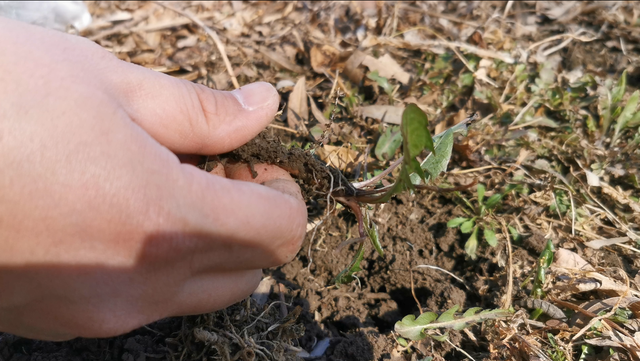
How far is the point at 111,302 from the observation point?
4.31ft

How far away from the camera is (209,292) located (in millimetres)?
1456

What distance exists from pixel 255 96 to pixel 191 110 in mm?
289

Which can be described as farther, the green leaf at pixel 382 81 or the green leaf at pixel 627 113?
the green leaf at pixel 382 81

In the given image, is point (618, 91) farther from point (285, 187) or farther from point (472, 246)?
point (285, 187)

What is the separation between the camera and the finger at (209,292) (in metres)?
1.42

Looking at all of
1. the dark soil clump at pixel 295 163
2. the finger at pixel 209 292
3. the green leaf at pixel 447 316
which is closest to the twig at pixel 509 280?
the green leaf at pixel 447 316

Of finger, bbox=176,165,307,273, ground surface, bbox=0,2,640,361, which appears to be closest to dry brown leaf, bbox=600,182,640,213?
ground surface, bbox=0,2,640,361

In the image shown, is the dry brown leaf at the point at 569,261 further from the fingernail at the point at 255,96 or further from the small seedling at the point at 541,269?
the fingernail at the point at 255,96

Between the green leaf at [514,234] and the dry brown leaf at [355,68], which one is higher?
the dry brown leaf at [355,68]

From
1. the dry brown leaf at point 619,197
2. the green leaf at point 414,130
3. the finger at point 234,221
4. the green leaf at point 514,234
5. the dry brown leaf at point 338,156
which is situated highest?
the green leaf at point 414,130

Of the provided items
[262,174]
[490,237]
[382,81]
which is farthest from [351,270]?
[382,81]

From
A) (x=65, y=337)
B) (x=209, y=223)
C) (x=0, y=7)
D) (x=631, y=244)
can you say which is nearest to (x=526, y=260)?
(x=631, y=244)

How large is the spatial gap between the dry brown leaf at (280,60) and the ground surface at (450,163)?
16 mm

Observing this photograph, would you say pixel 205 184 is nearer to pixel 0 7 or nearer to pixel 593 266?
pixel 593 266
